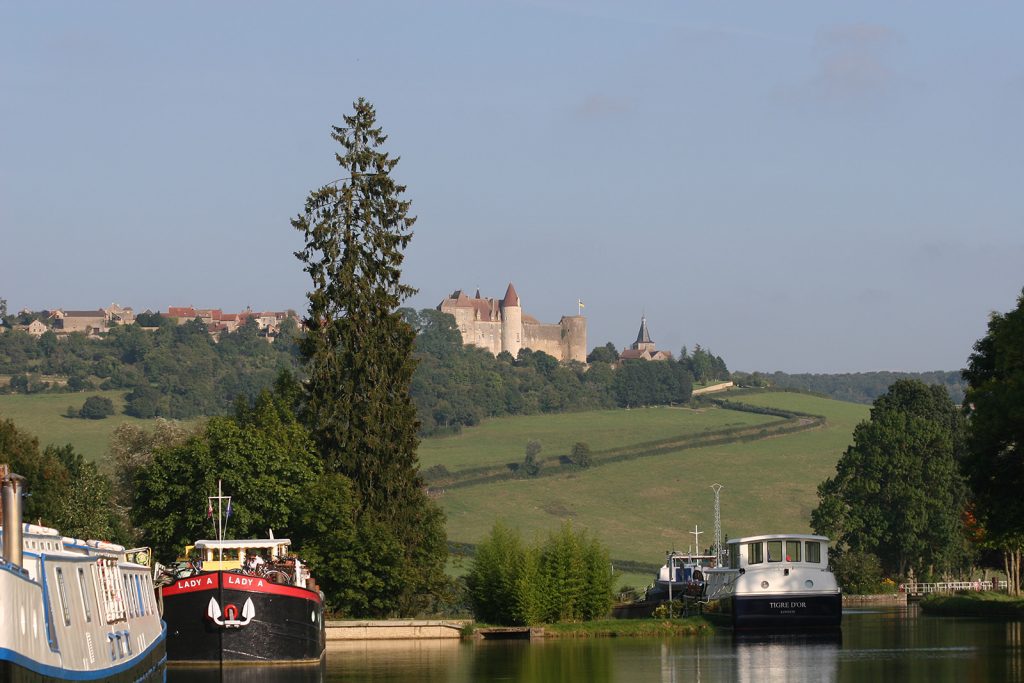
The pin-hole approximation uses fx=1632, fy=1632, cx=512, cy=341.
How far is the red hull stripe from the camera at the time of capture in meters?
39.0

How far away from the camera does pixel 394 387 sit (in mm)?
61250

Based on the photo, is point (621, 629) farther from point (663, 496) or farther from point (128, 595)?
point (663, 496)

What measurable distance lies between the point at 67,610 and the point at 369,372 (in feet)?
119

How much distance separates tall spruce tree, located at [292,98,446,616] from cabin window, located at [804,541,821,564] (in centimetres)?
1398

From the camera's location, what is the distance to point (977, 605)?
68.5 m

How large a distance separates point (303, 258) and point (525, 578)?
1839 cm

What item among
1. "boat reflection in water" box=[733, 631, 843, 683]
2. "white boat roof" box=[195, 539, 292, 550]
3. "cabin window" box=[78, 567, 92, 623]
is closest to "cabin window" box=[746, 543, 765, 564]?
"boat reflection in water" box=[733, 631, 843, 683]

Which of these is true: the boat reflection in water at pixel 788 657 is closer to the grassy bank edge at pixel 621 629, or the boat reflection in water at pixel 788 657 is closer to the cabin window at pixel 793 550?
the grassy bank edge at pixel 621 629

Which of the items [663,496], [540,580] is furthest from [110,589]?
[663,496]

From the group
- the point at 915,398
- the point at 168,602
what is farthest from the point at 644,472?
the point at 168,602

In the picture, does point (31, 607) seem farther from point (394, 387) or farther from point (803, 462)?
point (803, 462)

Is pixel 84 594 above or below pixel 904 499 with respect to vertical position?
below

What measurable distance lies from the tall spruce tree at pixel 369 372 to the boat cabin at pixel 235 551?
30.1 ft

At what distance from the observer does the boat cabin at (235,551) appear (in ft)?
142
